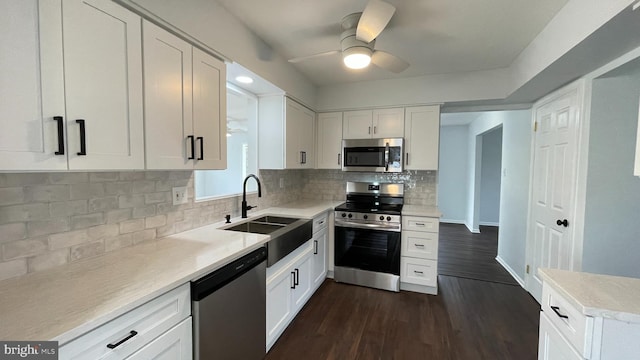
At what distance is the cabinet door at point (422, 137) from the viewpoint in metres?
3.15

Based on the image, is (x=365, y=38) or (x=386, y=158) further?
(x=386, y=158)

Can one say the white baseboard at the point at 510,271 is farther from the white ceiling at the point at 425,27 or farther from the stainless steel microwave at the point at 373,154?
the white ceiling at the point at 425,27

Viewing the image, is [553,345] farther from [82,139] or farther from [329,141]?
[329,141]

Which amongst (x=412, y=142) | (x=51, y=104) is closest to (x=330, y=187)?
(x=412, y=142)

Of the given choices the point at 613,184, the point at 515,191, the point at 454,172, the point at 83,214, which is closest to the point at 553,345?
the point at 613,184

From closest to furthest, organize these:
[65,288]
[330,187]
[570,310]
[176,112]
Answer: [65,288] → [570,310] → [176,112] → [330,187]

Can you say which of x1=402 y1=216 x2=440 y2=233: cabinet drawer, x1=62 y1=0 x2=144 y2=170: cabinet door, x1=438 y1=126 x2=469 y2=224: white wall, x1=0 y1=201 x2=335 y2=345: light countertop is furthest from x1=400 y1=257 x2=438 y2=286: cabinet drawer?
x1=438 y1=126 x2=469 y2=224: white wall

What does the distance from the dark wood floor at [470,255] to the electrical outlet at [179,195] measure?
338 centimetres

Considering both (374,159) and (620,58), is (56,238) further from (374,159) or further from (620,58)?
(620,58)

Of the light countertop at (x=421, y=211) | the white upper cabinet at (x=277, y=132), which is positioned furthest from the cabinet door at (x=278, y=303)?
the light countertop at (x=421, y=211)

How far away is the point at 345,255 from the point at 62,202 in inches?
103

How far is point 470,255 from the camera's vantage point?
167 inches

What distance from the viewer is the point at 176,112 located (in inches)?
57.7

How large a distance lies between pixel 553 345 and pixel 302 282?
5.96 feet
